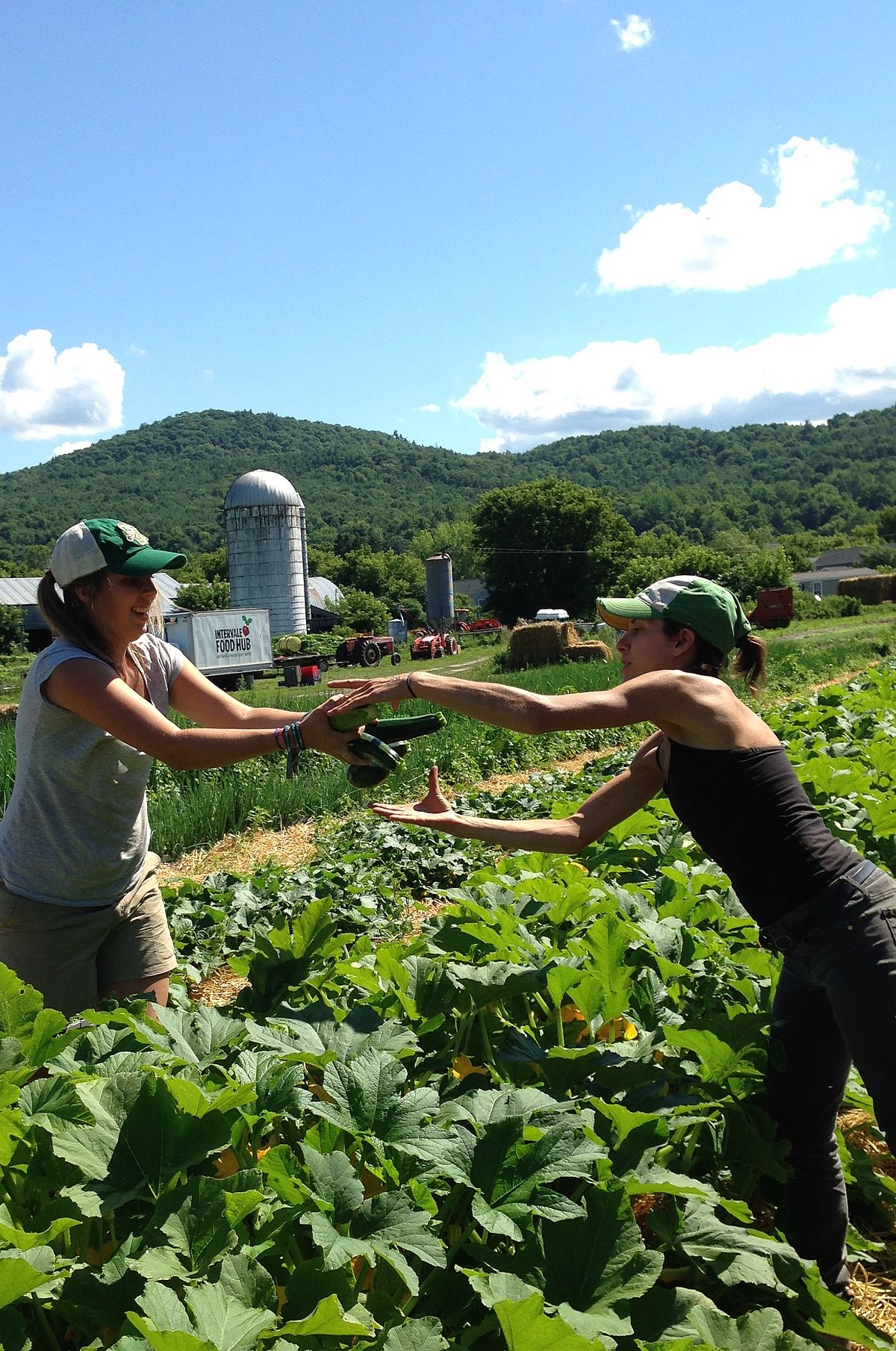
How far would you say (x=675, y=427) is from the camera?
17825 centimetres

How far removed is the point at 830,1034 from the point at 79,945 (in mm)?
2075

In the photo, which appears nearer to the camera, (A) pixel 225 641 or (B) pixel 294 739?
(B) pixel 294 739

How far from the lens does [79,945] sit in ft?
9.45

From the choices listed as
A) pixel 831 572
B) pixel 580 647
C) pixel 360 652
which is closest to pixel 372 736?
pixel 580 647

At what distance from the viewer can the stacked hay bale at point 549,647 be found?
27.9m

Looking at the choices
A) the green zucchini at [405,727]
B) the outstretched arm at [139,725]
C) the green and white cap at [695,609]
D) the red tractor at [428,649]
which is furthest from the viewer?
the red tractor at [428,649]

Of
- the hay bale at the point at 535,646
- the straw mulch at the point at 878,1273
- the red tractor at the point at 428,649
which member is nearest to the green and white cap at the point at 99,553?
the straw mulch at the point at 878,1273

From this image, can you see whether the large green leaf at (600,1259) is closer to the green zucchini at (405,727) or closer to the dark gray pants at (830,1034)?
the dark gray pants at (830,1034)

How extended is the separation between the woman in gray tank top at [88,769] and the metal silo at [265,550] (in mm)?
44022

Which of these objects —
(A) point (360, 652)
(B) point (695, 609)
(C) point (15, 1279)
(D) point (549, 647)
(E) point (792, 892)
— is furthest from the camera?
(A) point (360, 652)

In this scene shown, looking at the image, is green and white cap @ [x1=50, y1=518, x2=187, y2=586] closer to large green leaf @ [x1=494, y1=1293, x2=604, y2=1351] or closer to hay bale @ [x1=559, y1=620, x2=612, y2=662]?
large green leaf @ [x1=494, y1=1293, x2=604, y2=1351]

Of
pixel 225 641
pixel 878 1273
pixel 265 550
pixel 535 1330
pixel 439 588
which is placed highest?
pixel 265 550

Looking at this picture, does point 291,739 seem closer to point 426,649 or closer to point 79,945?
point 79,945

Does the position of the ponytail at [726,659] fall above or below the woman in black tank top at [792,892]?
above
